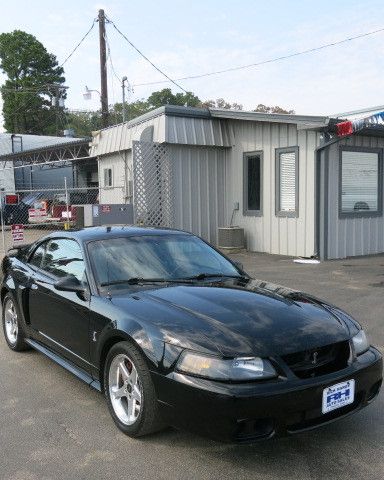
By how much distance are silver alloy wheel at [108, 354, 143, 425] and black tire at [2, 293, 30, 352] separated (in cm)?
213

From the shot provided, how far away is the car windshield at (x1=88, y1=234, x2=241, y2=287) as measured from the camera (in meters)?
4.25

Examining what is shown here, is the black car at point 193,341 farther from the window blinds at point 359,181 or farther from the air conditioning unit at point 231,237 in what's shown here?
the air conditioning unit at point 231,237

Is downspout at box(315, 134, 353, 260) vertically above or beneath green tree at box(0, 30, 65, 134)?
beneath

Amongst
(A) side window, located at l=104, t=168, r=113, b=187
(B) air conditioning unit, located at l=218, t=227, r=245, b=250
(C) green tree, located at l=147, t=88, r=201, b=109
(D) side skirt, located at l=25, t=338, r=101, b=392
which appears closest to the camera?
(D) side skirt, located at l=25, t=338, r=101, b=392

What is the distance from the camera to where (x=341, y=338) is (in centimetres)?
336

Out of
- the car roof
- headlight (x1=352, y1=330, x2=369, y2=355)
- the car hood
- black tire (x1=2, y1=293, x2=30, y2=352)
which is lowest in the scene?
black tire (x1=2, y1=293, x2=30, y2=352)

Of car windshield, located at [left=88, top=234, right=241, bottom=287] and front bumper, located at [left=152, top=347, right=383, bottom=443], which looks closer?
front bumper, located at [left=152, top=347, right=383, bottom=443]

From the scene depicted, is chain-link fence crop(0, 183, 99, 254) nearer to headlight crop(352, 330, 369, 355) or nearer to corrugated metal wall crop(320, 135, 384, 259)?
corrugated metal wall crop(320, 135, 384, 259)

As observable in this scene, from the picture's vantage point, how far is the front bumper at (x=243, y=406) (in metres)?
2.89

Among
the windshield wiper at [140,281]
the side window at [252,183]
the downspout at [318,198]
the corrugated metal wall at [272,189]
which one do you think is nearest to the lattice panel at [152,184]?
the corrugated metal wall at [272,189]

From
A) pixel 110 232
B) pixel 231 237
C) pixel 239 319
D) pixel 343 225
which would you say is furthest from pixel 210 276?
pixel 231 237

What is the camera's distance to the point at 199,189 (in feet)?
45.1

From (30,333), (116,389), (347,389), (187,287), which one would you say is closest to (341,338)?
(347,389)

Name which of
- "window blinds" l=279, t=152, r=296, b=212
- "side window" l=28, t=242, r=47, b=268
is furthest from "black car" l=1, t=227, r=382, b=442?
"window blinds" l=279, t=152, r=296, b=212
